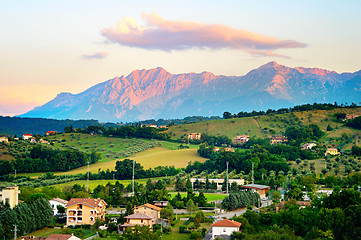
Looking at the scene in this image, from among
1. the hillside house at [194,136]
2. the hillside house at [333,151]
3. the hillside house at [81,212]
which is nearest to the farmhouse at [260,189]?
the hillside house at [81,212]

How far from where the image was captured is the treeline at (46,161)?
9506 cm

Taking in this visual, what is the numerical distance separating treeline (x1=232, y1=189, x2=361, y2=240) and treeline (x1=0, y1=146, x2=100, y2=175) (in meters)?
55.7

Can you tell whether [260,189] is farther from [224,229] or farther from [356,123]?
[356,123]

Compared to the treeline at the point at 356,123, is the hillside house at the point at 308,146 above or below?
below

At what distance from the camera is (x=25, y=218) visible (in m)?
51.2

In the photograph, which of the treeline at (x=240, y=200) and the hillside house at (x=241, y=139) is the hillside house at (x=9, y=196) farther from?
the hillside house at (x=241, y=139)

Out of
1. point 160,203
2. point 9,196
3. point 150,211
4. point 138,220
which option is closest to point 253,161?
point 160,203

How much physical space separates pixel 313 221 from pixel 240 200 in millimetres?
16658

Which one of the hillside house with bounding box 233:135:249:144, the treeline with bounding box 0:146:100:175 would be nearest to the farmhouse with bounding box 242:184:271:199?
the treeline with bounding box 0:146:100:175

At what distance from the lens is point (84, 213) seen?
191ft

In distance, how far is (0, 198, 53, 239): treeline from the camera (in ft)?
161

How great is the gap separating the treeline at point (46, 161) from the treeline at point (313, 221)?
183 ft

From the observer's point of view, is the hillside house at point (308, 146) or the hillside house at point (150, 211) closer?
the hillside house at point (150, 211)

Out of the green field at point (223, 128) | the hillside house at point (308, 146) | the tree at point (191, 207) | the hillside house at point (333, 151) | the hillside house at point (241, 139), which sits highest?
the green field at point (223, 128)
